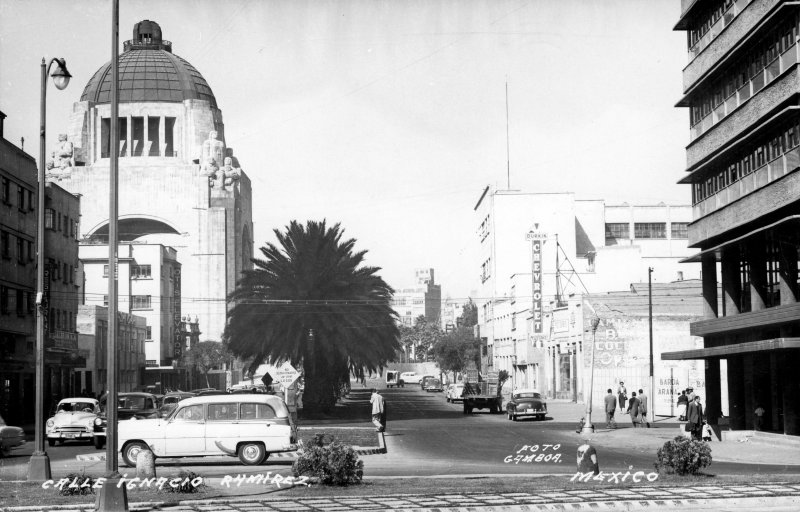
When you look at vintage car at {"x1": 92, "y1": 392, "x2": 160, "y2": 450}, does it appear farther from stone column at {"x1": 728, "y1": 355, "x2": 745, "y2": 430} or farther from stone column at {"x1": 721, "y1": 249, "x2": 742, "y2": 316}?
stone column at {"x1": 721, "y1": 249, "x2": 742, "y2": 316}

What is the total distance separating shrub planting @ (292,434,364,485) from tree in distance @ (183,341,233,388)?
103m

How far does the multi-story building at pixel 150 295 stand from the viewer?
4355 inches

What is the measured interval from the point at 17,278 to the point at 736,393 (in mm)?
36659

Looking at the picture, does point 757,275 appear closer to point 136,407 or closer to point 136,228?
point 136,407

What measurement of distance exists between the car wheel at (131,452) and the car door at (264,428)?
94.3 inches

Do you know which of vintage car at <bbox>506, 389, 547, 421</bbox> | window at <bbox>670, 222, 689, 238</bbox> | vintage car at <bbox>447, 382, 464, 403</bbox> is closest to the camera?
vintage car at <bbox>506, 389, 547, 421</bbox>

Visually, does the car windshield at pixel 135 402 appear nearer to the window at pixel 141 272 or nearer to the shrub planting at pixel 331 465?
the shrub planting at pixel 331 465

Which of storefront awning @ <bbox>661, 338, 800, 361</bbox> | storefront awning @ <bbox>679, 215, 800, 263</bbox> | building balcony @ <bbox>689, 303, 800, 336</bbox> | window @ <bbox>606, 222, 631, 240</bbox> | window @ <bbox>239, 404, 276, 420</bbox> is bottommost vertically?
window @ <bbox>239, 404, 276, 420</bbox>

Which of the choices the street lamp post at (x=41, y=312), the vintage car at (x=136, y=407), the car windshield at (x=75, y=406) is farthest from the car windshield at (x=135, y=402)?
the street lamp post at (x=41, y=312)

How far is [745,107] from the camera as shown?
→ 37.4 m

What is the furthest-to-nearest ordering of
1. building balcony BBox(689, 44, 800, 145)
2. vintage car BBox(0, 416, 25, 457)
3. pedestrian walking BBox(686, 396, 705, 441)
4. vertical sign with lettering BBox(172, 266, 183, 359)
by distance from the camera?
1. vertical sign with lettering BBox(172, 266, 183, 359)
2. pedestrian walking BBox(686, 396, 705, 441)
3. building balcony BBox(689, 44, 800, 145)
4. vintage car BBox(0, 416, 25, 457)

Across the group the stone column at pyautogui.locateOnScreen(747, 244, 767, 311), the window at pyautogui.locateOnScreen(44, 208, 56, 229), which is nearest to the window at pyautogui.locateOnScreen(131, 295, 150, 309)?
the window at pyautogui.locateOnScreen(44, 208, 56, 229)

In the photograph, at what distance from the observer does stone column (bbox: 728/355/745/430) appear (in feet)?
134

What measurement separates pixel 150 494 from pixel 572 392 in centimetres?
5990
